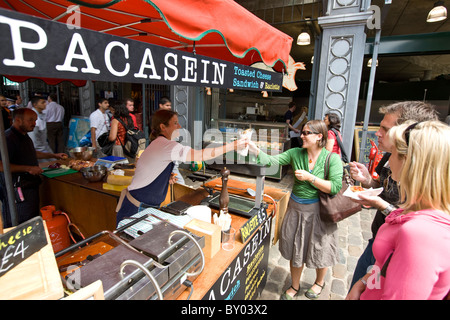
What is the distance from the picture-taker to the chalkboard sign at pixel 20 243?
906mm

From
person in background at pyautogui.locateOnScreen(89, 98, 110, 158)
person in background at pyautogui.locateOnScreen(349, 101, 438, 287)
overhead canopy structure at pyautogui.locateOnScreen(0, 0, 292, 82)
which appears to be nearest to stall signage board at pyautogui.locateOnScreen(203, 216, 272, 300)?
person in background at pyautogui.locateOnScreen(349, 101, 438, 287)

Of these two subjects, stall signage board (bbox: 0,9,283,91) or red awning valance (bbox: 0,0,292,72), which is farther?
red awning valance (bbox: 0,0,292,72)

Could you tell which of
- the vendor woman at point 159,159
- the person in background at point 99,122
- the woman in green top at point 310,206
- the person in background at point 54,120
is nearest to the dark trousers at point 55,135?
the person in background at point 54,120

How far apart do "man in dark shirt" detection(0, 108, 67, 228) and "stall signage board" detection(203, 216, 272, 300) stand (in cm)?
277

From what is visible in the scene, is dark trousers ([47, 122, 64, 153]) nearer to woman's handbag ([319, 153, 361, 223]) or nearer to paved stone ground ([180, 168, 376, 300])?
paved stone ground ([180, 168, 376, 300])

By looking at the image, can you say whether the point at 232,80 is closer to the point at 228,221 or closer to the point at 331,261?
the point at 228,221

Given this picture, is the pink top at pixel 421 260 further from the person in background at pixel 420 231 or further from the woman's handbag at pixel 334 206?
the woman's handbag at pixel 334 206

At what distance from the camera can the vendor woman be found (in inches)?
97.1

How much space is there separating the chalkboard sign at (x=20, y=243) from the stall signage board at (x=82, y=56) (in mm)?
614

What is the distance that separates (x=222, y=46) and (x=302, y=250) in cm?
284

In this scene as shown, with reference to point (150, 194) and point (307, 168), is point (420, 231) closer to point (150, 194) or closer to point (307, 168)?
point (307, 168)
